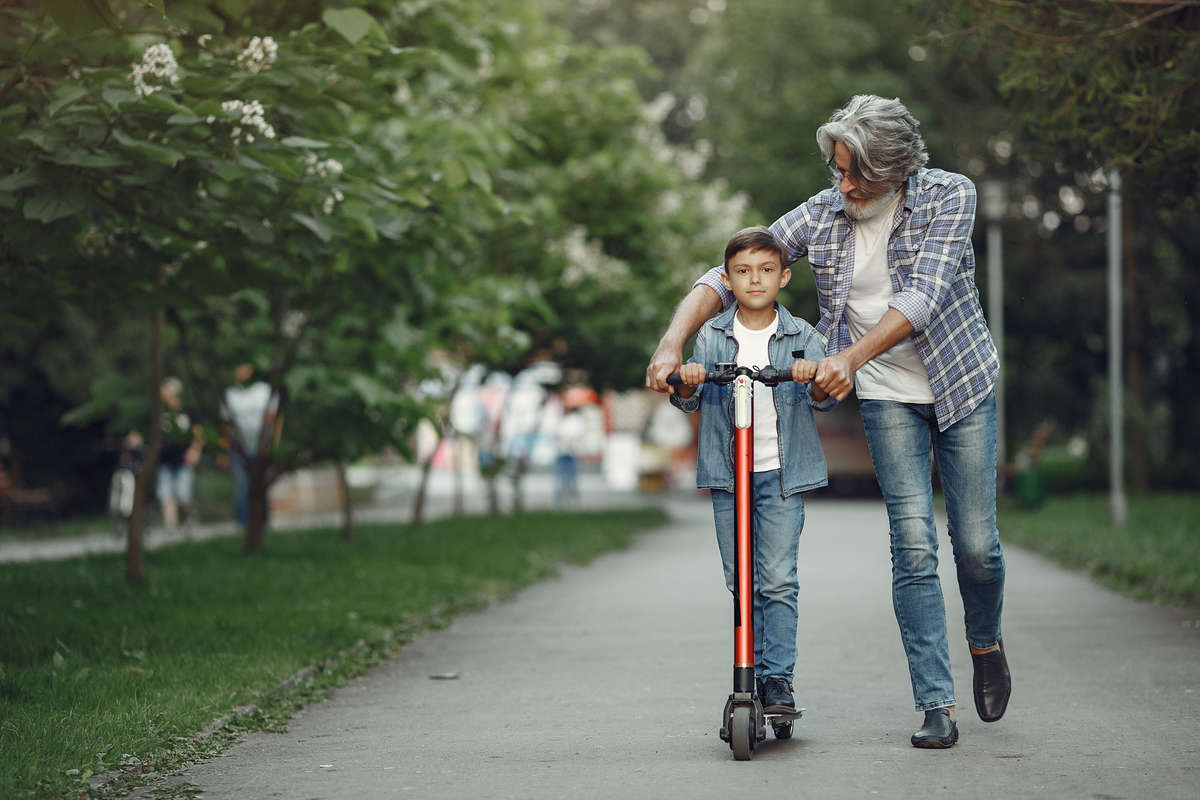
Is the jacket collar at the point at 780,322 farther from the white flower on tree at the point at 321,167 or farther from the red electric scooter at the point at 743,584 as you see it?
the white flower on tree at the point at 321,167

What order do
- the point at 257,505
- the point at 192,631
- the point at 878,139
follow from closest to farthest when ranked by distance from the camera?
the point at 878,139
the point at 192,631
the point at 257,505

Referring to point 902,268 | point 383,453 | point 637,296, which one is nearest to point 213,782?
point 902,268

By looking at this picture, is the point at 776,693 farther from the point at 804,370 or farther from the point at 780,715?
the point at 804,370

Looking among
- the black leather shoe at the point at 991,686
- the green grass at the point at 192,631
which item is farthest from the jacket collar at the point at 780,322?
the green grass at the point at 192,631

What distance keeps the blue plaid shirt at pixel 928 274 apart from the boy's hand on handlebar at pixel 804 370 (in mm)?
372

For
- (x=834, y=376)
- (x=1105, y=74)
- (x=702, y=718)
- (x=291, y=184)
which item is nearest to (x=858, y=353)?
(x=834, y=376)

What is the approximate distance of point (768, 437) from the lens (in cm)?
539

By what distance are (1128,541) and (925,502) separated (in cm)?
1048

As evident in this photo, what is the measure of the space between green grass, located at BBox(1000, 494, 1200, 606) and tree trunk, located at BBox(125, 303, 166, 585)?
6.87 m

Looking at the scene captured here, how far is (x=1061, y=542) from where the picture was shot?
16078mm

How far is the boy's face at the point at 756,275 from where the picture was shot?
17.4ft

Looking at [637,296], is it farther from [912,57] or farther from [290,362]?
[912,57]

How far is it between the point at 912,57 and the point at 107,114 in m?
27.7

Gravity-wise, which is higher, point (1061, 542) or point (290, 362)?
point (290, 362)
